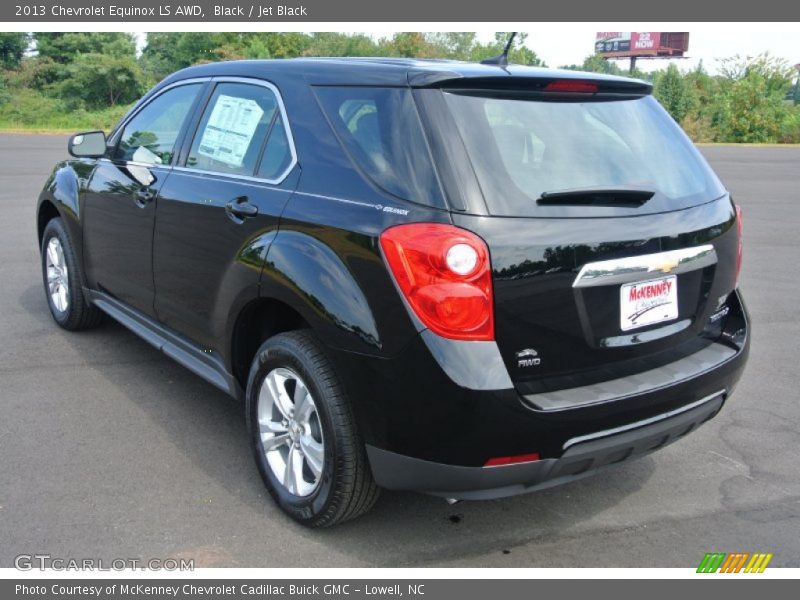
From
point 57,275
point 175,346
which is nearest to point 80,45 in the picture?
point 57,275

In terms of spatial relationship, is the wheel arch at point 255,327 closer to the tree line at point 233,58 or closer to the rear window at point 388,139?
the rear window at point 388,139

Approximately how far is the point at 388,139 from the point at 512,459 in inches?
48.1

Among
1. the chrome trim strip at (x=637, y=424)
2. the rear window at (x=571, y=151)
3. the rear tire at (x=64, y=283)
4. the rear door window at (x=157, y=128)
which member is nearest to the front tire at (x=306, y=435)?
the chrome trim strip at (x=637, y=424)

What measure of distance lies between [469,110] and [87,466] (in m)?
2.41

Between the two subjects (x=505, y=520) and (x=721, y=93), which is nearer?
(x=505, y=520)

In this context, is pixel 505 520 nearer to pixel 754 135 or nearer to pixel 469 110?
pixel 469 110

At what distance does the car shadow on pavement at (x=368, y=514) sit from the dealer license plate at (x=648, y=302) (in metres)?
0.96

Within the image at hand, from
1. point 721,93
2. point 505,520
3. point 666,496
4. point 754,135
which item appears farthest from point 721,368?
point 721,93

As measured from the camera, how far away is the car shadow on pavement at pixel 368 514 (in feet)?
10.1

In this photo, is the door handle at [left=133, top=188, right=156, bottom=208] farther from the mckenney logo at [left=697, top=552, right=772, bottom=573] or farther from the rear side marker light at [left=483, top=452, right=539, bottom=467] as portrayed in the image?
the mckenney logo at [left=697, top=552, right=772, bottom=573]

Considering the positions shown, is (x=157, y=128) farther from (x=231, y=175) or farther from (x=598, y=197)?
(x=598, y=197)

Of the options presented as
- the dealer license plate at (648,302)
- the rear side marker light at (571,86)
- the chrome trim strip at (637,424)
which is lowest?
the chrome trim strip at (637,424)

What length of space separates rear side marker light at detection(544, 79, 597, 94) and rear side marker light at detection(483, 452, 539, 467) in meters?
1.39

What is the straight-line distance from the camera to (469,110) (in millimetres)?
2816
